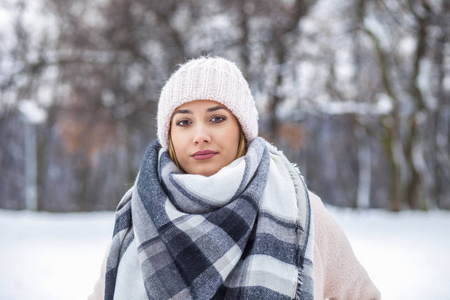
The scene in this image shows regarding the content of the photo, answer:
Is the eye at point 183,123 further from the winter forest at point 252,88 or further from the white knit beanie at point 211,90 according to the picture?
the winter forest at point 252,88

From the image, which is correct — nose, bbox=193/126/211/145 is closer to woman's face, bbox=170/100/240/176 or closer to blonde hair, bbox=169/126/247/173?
woman's face, bbox=170/100/240/176

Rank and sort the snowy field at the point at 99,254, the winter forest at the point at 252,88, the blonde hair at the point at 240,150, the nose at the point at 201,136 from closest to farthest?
the nose at the point at 201,136 → the blonde hair at the point at 240,150 → the snowy field at the point at 99,254 → the winter forest at the point at 252,88

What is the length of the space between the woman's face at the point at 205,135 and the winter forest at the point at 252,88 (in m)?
5.22

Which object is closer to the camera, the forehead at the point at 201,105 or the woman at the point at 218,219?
the woman at the point at 218,219

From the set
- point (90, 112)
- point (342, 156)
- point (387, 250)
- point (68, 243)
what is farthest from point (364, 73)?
point (68, 243)

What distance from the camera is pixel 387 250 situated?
5273mm

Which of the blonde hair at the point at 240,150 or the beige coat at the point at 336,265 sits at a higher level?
the blonde hair at the point at 240,150

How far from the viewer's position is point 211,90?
4.60ft

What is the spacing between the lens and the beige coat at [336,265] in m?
1.42

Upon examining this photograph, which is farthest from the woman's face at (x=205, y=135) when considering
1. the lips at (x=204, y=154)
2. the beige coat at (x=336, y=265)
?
the beige coat at (x=336, y=265)

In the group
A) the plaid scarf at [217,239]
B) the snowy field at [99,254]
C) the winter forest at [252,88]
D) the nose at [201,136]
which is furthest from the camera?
the winter forest at [252,88]

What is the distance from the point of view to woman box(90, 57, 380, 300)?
4.02 ft

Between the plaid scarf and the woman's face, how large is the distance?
0.23 ft

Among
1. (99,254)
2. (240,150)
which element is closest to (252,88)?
(99,254)
